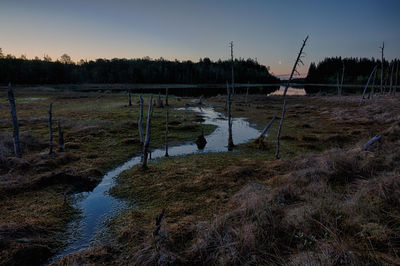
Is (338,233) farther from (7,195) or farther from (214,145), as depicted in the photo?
(214,145)

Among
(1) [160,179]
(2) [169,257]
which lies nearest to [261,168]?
(1) [160,179]

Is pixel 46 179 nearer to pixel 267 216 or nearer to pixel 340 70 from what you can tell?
pixel 267 216

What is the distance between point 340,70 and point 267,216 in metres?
182

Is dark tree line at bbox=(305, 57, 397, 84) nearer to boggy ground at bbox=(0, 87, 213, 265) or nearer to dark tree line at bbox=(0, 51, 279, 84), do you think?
dark tree line at bbox=(0, 51, 279, 84)

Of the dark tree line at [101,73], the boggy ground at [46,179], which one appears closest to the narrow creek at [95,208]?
the boggy ground at [46,179]

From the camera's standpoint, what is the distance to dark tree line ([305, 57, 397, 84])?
14630 cm

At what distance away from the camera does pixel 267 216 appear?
22.5 ft

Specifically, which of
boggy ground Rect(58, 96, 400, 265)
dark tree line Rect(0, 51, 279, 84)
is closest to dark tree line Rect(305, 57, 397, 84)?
dark tree line Rect(0, 51, 279, 84)

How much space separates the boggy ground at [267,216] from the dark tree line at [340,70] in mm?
164736

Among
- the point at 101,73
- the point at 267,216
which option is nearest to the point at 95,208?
the point at 267,216

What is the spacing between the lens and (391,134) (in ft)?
63.6

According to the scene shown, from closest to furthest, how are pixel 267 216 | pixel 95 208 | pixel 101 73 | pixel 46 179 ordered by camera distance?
pixel 267 216 → pixel 95 208 → pixel 46 179 → pixel 101 73

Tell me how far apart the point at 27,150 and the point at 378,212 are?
22298 millimetres

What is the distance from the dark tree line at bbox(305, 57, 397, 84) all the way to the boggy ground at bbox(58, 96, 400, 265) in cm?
16474
